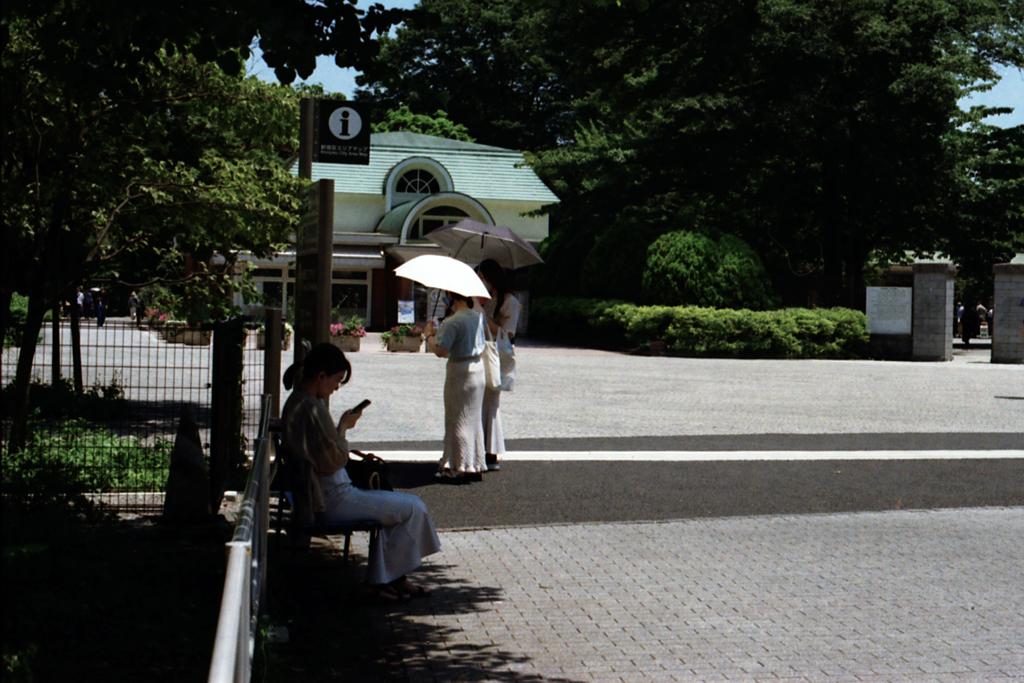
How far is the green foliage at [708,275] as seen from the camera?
1187 inches

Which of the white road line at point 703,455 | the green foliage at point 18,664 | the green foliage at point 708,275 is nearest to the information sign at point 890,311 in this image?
the green foliage at point 708,275

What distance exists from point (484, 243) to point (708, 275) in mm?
20278

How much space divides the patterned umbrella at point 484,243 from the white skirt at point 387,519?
5.24m

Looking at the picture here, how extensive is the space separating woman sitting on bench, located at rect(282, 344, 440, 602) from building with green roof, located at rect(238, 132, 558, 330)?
119ft

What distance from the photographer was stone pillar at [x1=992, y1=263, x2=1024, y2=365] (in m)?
27.2

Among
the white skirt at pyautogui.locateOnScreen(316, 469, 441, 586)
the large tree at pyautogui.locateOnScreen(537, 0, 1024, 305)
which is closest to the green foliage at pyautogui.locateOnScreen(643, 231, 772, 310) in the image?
the large tree at pyautogui.locateOnScreen(537, 0, 1024, 305)

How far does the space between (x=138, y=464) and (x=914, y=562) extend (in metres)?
5.27

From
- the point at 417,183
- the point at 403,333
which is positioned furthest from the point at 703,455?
the point at 417,183

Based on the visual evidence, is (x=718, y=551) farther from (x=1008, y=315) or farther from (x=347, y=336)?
(x=1008, y=315)

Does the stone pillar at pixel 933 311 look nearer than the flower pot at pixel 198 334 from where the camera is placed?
No

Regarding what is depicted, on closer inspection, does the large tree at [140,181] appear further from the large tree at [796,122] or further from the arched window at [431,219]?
the arched window at [431,219]

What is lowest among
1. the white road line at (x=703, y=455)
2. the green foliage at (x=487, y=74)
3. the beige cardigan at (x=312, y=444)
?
the white road line at (x=703, y=455)

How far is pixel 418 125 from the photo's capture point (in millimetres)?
55625

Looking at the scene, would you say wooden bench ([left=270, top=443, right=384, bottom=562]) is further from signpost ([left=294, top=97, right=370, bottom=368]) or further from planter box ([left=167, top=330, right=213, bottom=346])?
planter box ([left=167, top=330, right=213, bottom=346])
